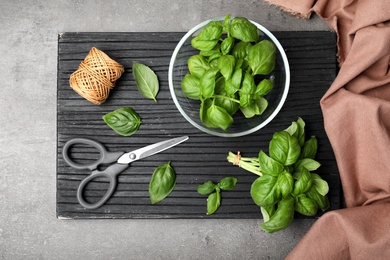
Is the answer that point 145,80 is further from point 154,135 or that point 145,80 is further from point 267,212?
point 267,212

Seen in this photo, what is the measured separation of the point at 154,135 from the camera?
3.32 feet

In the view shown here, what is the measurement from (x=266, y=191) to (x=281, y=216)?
47 millimetres

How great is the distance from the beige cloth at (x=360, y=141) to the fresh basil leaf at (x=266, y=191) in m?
0.10

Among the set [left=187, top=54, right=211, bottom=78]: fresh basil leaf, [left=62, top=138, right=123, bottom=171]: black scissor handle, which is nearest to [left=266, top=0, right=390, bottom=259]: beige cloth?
[left=187, top=54, right=211, bottom=78]: fresh basil leaf

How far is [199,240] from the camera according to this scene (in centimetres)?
105

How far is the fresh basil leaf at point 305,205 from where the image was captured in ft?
3.11

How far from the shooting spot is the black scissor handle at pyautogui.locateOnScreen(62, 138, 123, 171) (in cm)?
99

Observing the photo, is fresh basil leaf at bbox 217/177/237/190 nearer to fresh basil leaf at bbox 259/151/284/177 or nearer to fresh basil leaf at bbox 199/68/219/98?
fresh basil leaf at bbox 259/151/284/177

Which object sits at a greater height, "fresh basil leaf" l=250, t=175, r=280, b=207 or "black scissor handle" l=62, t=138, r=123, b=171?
"black scissor handle" l=62, t=138, r=123, b=171

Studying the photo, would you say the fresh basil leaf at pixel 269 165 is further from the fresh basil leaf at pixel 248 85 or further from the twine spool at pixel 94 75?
the twine spool at pixel 94 75

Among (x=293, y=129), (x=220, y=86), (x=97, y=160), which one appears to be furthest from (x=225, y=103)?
(x=97, y=160)

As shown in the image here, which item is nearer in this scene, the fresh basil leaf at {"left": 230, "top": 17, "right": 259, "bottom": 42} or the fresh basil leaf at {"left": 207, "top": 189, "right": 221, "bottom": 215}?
the fresh basil leaf at {"left": 230, "top": 17, "right": 259, "bottom": 42}

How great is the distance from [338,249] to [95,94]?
474 mm

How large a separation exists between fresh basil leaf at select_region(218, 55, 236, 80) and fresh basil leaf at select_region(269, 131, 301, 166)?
14cm
